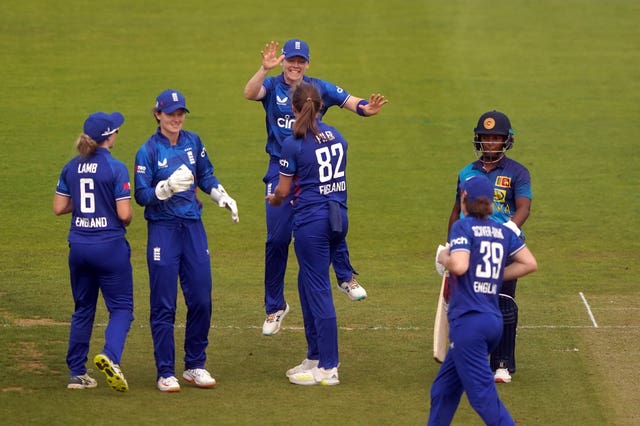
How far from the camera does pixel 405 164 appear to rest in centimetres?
2059

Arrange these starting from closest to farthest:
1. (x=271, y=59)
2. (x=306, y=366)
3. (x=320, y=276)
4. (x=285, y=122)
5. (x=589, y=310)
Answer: (x=320, y=276), (x=306, y=366), (x=271, y=59), (x=285, y=122), (x=589, y=310)

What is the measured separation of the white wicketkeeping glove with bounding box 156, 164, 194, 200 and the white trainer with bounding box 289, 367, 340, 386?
194cm

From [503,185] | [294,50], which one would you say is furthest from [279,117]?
[503,185]

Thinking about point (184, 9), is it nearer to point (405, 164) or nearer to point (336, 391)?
point (405, 164)

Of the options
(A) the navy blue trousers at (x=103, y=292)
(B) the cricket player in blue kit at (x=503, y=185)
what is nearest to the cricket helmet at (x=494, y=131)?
(B) the cricket player in blue kit at (x=503, y=185)

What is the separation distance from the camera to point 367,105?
38.6 ft

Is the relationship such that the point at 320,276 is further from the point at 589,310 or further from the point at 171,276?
the point at 589,310

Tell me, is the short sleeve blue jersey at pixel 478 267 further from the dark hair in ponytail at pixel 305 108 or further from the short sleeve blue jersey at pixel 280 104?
the short sleeve blue jersey at pixel 280 104

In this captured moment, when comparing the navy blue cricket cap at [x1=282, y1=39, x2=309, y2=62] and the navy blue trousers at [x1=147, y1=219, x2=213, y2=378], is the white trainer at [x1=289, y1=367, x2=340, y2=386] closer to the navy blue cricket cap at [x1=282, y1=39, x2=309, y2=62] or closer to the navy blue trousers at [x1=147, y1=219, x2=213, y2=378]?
the navy blue trousers at [x1=147, y1=219, x2=213, y2=378]

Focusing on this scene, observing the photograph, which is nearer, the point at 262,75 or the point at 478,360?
the point at 478,360

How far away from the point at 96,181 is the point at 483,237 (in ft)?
10.7

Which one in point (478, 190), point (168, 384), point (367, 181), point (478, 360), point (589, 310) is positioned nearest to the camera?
point (478, 360)

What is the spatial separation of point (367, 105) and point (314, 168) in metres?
1.57

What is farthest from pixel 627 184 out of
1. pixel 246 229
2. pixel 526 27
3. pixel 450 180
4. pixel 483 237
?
pixel 483 237
